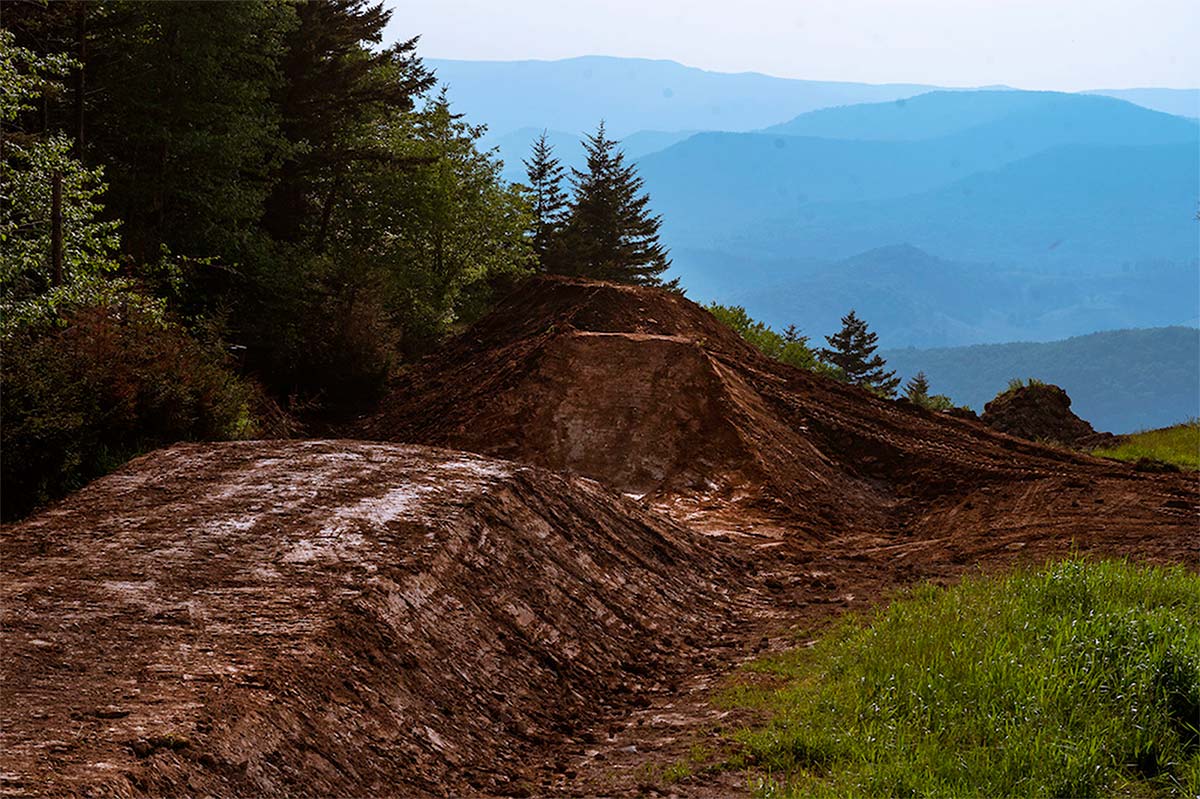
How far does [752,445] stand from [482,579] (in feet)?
32.0

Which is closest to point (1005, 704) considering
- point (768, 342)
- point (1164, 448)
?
point (1164, 448)

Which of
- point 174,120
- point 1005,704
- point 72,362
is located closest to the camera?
point 1005,704

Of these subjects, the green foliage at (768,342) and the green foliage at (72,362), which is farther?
the green foliage at (768,342)

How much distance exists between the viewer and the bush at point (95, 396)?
10.5 metres

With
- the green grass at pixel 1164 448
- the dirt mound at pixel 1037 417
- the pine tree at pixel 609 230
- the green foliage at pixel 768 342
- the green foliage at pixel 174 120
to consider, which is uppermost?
the pine tree at pixel 609 230

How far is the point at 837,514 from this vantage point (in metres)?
16.7

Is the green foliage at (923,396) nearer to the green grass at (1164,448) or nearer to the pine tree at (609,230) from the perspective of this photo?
the pine tree at (609,230)

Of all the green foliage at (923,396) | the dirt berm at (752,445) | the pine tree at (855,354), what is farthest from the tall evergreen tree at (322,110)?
the pine tree at (855,354)

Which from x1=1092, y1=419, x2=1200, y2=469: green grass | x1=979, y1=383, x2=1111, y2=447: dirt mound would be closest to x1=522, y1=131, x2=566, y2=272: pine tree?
x1=979, y1=383, x2=1111, y2=447: dirt mound

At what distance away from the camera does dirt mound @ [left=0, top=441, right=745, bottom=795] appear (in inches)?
219

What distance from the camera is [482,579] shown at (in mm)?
8992

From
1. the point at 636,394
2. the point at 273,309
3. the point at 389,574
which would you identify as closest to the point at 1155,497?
the point at 636,394

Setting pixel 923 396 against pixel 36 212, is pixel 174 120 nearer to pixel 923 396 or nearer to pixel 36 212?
pixel 36 212

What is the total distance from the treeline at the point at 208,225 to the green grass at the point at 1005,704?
8.76m
